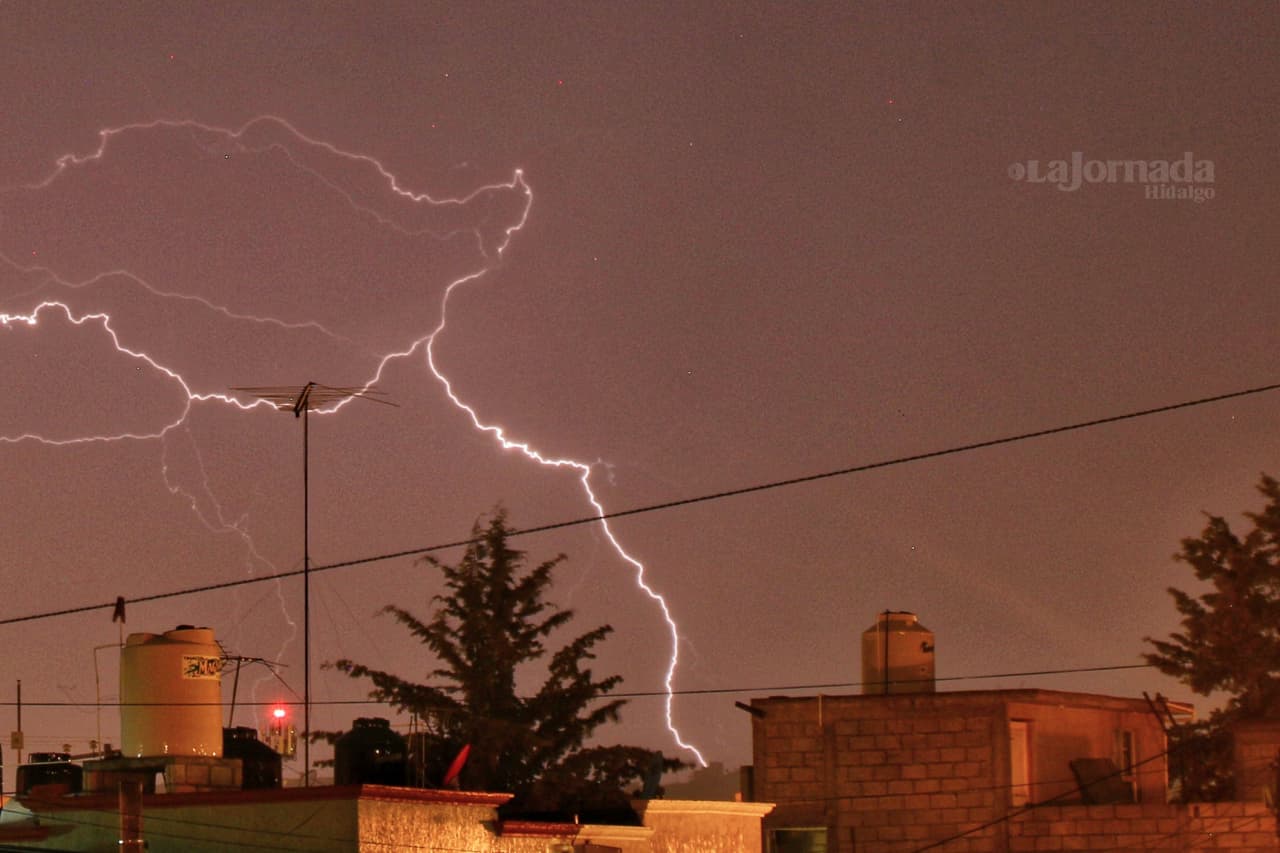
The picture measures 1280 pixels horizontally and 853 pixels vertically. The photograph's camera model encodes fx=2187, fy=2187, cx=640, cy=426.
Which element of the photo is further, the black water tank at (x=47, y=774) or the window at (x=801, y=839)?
the window at (x=801, y=839)

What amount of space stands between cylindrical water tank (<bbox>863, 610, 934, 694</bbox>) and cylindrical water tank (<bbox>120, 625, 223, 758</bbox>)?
12.5 meters

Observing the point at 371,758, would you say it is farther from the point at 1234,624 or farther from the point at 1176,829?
the point at 1234,624

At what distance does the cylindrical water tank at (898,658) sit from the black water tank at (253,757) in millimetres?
10735

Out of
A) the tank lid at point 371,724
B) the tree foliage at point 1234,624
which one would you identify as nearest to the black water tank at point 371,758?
the tank lid at point 371,724

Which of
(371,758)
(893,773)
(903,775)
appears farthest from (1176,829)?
(371,758)

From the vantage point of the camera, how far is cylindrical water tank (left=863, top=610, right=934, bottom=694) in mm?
34062

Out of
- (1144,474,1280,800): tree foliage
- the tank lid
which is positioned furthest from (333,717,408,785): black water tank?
(1144,474,1280,800): tree foliage

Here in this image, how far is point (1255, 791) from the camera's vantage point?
3228 cm

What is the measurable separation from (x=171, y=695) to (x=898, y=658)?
13.3 meters

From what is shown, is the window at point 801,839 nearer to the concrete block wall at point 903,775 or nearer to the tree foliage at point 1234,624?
the concrete block wall at point 903,775

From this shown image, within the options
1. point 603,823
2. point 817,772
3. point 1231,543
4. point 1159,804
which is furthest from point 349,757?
point 1231,543

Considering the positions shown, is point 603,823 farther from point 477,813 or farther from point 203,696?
point 203,696

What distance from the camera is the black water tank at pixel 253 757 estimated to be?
26391mm

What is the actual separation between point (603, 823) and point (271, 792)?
5621 mm
